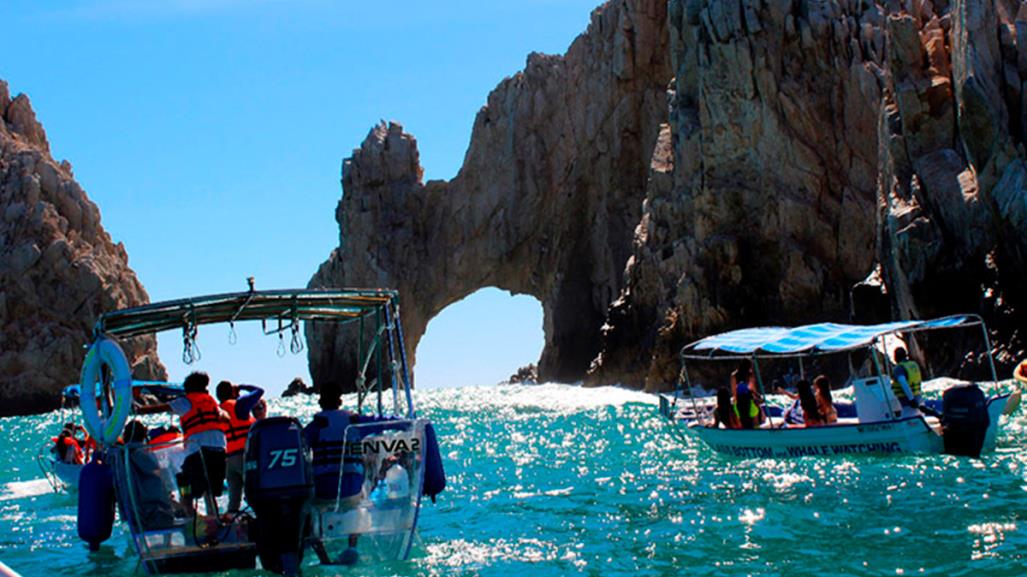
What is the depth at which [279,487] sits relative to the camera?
11.2m

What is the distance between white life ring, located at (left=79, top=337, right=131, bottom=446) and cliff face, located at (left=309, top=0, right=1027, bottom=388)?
28.6 metres

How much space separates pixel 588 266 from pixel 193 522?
6516 cm

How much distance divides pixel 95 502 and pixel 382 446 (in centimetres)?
402

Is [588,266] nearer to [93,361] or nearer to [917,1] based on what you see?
[917,1]

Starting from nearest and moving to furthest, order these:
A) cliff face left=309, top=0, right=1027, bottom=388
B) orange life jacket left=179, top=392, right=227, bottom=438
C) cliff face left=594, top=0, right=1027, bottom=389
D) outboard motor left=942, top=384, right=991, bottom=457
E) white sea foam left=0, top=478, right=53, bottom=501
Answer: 1. orange life jacket left=179, top=392, right=227, bottom=438
2. outboard motor left=942, top=384, right=991, bottom=457
3. white sea foam left=0, top=478, right=53, bottom=501
4. cliff face left=309, top=0, right=1027, bottom=388
5. cliff face left=594, top=0, right=1027, bottom=389

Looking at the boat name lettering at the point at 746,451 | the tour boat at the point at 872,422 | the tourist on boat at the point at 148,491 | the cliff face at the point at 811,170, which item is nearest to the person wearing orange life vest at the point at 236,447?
the tourist on boat at the point at 148,491

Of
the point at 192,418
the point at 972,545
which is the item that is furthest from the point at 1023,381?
the point at 192,418

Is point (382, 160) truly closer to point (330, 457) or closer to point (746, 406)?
point (746, 406)

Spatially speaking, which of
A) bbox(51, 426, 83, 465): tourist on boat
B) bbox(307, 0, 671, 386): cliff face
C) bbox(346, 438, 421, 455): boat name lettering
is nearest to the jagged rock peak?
bbox(307, 0, 671, 386): cliff face

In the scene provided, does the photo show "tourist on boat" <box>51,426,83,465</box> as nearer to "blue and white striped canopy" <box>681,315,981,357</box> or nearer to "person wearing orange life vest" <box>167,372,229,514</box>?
"person wearing orange life vest" <box>167,372,229,514</box>

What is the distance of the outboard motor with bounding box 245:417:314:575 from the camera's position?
11211 mm

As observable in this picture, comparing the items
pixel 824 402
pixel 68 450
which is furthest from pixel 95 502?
pixel 824 402

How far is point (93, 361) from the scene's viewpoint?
41.0ft

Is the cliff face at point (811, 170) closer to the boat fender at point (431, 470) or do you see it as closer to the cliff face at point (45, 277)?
the boat fender at point (431, 470)
